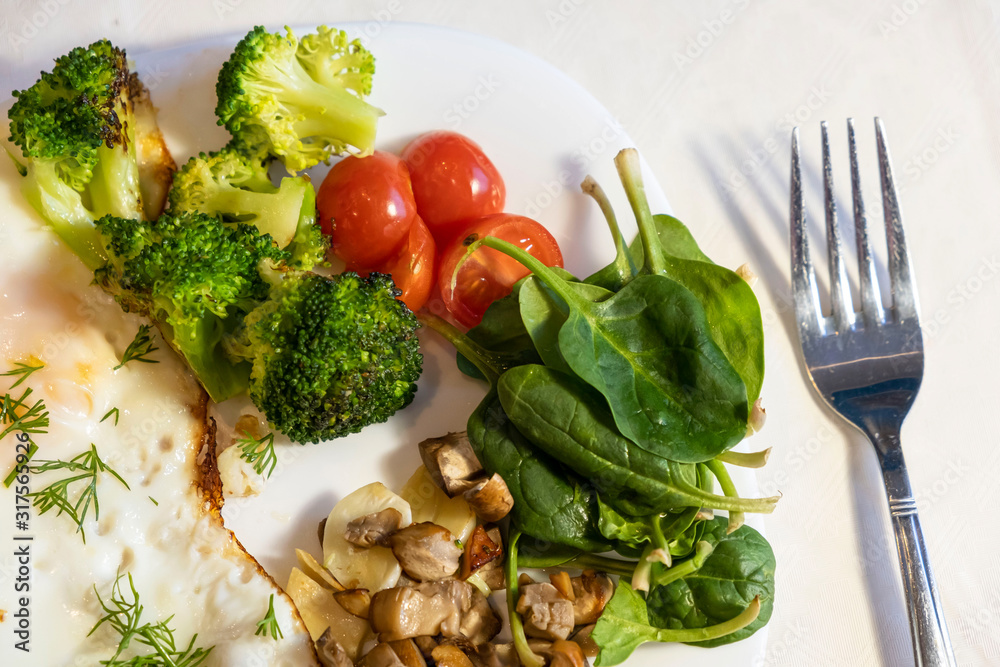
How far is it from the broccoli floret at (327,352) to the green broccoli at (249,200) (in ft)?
0.37

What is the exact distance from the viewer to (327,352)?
1729 mm

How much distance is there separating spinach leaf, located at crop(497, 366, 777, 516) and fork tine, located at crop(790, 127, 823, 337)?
2.37ft

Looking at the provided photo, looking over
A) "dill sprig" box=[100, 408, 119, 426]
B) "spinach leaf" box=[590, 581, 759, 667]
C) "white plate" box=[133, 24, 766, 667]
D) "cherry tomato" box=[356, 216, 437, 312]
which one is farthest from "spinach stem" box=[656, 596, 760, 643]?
"dill sprig" box=[100, 408, 119, 426]

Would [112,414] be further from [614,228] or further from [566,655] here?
[614,228]

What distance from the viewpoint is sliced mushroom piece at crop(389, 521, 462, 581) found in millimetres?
1809

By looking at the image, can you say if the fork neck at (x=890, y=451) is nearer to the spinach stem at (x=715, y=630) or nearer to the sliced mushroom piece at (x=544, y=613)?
the spinach stem at (x=715, y=630)

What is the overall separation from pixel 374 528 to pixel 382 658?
1.04 feet

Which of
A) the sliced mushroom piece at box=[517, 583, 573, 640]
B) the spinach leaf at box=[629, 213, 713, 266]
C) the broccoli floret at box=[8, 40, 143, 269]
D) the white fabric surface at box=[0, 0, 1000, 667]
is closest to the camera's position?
the broccoli floret at box=[8, 40, 143, 269]

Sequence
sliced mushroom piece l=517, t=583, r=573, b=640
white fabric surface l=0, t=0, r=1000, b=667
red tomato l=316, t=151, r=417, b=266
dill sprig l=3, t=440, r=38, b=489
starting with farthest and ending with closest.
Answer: white fabric surface l=0, t=0, r=1000, b=667, red tomato l=316, t=151, r=417, b=266, sliced mushroom piece l=517, t=583, r=573, b=640, dill sprig l=3, t=440, r=38, b=489

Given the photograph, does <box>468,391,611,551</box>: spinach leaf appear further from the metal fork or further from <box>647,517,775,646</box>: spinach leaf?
the metal fork

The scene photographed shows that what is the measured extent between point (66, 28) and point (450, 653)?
2.18 metres

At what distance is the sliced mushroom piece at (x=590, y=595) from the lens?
1908 millimetres

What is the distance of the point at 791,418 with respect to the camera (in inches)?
88.4

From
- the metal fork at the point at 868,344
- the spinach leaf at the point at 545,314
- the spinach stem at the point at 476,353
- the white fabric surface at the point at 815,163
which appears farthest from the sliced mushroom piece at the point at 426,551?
the metal fork at the point at 868,344
